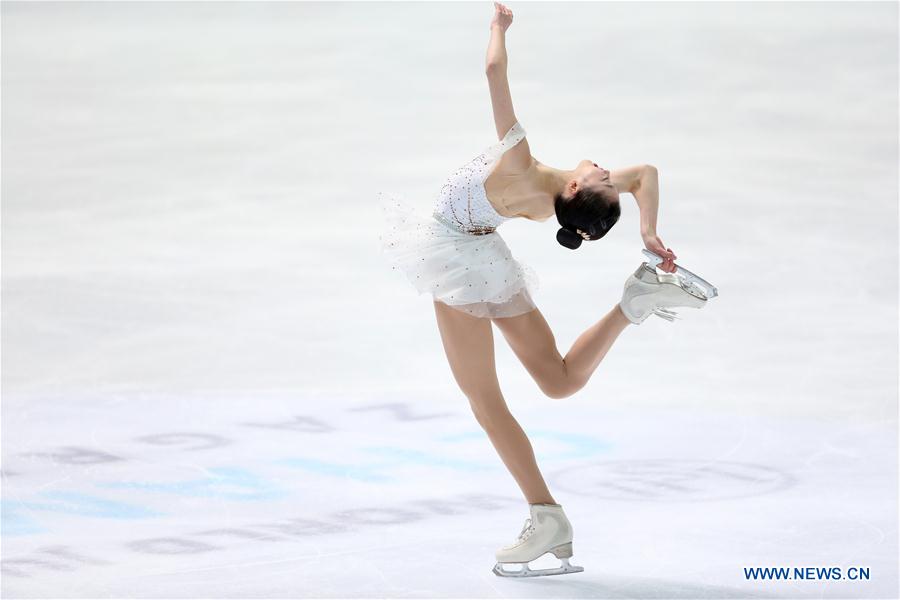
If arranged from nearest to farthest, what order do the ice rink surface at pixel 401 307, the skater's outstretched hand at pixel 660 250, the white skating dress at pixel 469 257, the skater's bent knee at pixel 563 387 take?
1. the skater's outstretched hand at pixel 660 250
2. the white skating dress at pixel 469 257
3. the skater's bent knee at pixel 563 387
4. the ice rink surface at pixel 401 307

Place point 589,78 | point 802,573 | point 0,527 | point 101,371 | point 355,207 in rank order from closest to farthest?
point 802,573
point 0,527
point 101,371
point 355,207
point 589,78

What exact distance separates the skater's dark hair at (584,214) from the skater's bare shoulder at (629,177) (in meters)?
0.07

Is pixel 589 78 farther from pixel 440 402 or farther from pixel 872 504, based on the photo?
pixel 872 504

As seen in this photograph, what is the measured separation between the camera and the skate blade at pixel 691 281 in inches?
156

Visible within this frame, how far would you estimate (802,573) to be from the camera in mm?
4066

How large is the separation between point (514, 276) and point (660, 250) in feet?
1.68

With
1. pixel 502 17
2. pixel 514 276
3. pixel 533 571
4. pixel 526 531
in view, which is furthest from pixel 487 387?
pixel 502 17

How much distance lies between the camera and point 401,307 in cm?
747

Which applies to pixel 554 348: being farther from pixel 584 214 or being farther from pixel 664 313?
pixel 584 214

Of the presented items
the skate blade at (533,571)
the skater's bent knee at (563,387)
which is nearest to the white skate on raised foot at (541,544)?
the skate blade at (533,571)

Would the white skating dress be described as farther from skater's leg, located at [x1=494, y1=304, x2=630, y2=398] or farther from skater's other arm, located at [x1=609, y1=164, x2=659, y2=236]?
skater's other arm, located at [x1=609, y1=164, x2=659, y2=236]

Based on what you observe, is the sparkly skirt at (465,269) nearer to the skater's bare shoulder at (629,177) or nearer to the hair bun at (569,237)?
the hair bun at (569,237)

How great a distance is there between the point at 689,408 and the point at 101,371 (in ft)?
9.59

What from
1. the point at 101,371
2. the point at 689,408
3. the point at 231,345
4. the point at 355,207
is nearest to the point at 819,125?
the point at 355,207
